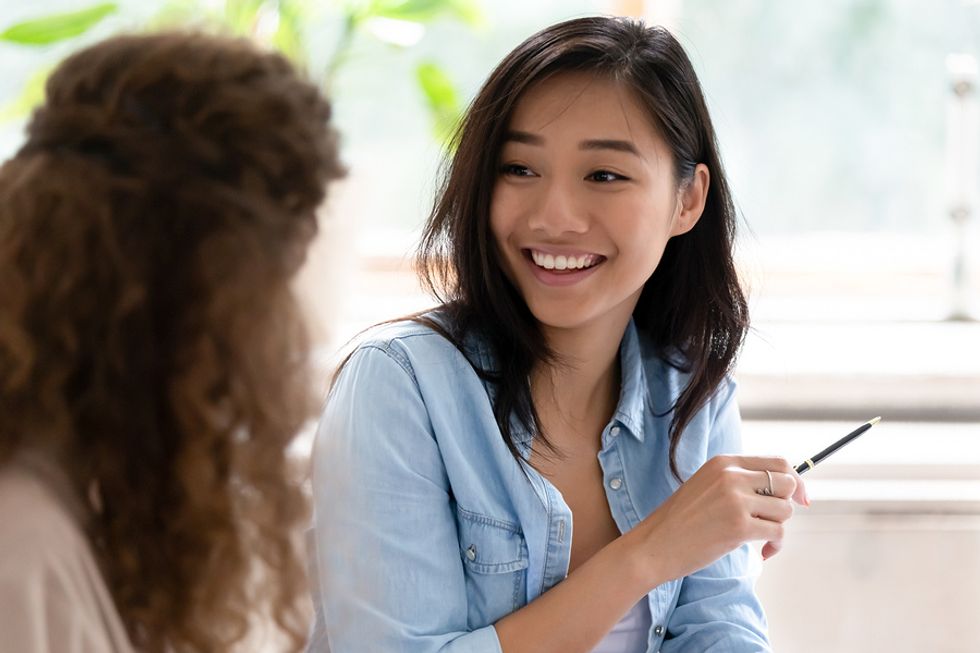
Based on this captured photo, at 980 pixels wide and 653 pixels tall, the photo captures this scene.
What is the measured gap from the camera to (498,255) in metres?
1.25

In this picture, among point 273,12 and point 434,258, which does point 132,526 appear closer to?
point 434,258

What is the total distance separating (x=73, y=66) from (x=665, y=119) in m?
0.66

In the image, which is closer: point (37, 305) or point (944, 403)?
point (37, 305)

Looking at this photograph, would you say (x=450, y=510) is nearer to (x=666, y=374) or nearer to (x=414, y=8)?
(x=666, y=374)

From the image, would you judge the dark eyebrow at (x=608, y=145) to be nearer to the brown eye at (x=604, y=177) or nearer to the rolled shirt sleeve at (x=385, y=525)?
the brown eye at (x=604, y=177)

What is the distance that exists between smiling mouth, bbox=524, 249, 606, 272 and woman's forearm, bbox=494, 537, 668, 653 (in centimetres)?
30

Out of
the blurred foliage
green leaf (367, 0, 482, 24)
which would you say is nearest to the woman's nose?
the blurred foliage

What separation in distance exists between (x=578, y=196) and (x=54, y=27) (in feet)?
3.68

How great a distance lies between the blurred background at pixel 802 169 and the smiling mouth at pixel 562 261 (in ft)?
1.86

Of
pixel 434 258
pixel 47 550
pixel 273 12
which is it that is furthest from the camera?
pixel 273 12

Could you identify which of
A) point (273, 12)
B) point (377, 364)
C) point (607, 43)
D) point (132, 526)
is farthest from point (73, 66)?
point (273, 12)

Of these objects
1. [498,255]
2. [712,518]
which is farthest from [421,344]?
[712,518]

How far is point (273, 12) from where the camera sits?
1.98 m

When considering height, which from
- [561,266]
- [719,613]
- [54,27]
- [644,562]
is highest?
[54,27]
